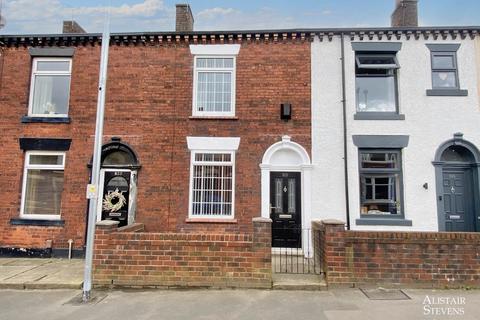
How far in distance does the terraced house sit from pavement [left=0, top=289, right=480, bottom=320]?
116 inches

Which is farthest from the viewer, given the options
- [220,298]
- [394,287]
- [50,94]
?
[50,94]

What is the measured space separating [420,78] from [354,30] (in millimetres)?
2399

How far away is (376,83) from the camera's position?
10211 millimetres

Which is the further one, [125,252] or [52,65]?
[52,65]

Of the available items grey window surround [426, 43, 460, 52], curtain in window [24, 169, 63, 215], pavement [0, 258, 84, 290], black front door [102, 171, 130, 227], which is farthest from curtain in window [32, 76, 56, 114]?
grey window surround [426, 43, 460, 52]

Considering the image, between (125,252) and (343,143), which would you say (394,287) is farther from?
(125,252)

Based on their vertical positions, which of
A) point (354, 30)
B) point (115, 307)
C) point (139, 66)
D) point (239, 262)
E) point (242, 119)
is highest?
point (354, 30)

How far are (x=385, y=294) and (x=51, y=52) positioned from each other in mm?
11018

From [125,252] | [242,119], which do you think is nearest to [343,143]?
[242,119]

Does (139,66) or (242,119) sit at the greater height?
(139,66)

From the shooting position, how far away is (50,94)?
34.2 feet

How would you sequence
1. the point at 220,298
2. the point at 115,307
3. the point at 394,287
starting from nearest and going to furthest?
the point at 115,307, the point at 220,298, the point at 394,287

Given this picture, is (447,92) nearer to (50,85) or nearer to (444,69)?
(444,69)

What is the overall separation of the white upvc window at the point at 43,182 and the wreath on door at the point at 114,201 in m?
1.42
